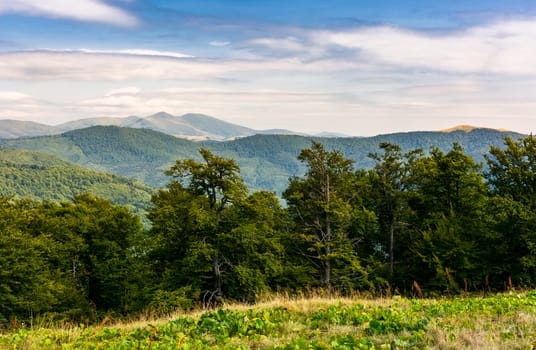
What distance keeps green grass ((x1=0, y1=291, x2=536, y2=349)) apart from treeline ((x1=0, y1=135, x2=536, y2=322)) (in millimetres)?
16006

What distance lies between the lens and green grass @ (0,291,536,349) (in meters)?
6.41

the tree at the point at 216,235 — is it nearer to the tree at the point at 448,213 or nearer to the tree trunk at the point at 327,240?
the tree trunk at the point at 327,240

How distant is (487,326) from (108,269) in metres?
31.0

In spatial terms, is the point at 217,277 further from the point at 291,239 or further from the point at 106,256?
the point at 106,256

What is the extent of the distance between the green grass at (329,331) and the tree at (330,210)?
1831 cm

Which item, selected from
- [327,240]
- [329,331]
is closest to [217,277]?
[327,240]

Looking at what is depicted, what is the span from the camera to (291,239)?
106 ft

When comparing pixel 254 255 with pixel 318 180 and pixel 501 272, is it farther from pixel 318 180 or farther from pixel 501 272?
pixel 501 272

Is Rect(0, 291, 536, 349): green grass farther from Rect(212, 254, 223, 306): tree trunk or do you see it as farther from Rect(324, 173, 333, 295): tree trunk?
Rect(212, 254, 223, 306): tree trunk

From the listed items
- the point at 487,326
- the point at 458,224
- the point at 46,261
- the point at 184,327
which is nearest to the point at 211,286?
the point at 46,261

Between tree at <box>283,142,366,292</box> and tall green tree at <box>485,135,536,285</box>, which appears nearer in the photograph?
tall green tree at <box>485,135,536,285</box>

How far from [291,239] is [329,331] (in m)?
24.8

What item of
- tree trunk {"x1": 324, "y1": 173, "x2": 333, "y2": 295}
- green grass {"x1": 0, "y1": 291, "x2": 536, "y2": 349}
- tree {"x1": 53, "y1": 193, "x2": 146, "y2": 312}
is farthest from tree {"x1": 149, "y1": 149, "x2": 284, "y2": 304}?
green grass {"x1": 0, "y1": 291, "x2": 536, "y2": 349}

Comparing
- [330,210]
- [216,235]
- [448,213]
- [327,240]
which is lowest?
[327,240]
